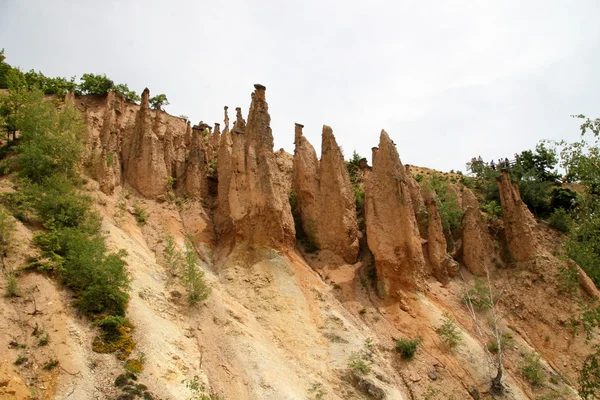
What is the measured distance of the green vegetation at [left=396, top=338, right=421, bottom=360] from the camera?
2172 centimetres

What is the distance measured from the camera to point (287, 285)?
75.9ft

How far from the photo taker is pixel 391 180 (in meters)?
27.8

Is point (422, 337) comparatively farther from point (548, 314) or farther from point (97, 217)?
point (97, 217)

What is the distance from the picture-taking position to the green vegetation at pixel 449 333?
22531 mm

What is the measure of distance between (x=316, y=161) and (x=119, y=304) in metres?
16.3

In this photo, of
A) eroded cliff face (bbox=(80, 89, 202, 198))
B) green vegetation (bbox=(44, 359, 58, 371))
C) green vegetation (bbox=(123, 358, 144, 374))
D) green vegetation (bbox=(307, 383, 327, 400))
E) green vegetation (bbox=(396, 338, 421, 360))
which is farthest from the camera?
eroded cliff face (bbox=(80, 89, 202, 198))

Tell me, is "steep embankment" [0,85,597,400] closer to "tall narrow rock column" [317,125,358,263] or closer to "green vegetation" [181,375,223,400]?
"tall narrow rock column" [317,125,358,263]

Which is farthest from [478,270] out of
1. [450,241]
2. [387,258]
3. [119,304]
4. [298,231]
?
[119,304]

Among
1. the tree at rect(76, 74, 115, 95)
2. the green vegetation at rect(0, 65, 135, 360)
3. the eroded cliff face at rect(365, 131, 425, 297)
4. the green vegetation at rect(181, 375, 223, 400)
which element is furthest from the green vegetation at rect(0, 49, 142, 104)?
the green vegetation at rect(181, 375, 223, 400)

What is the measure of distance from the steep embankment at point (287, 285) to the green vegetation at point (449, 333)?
280 mm

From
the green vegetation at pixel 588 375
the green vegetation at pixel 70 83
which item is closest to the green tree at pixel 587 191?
the green vegetation at pixel 588 375

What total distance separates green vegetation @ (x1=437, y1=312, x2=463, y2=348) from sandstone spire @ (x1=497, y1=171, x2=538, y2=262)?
8.15 metres

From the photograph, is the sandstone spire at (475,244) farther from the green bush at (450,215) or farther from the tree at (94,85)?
the tree at (94,85)

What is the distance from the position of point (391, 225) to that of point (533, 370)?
9.09 m
